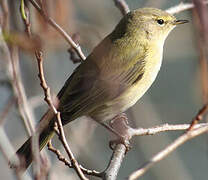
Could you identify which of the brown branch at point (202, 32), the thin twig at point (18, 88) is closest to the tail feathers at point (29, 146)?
the thin twig at point (18, 88)

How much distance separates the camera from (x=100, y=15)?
6.00 metres

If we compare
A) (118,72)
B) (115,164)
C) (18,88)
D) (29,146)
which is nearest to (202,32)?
(18,88)

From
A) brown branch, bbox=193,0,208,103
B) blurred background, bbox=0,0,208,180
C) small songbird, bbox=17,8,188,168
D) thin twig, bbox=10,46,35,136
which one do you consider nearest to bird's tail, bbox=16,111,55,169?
small songbird, bbox=17,8,188,168

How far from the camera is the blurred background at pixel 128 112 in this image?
4562 mm

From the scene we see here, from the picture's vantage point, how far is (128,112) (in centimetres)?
468

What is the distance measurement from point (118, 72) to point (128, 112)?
57 centimetres

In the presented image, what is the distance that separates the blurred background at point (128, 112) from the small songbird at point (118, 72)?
25cm

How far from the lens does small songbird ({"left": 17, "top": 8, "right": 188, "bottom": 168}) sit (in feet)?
13.4

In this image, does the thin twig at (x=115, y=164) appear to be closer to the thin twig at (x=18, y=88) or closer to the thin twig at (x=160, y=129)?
the thin twig at (x=160, y=129)

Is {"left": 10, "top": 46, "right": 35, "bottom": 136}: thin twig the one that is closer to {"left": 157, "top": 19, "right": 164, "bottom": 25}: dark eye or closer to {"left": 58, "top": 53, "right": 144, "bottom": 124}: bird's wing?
{"left": 58, "top": 53, "right": 144, "bottom": 124}: bird's wing

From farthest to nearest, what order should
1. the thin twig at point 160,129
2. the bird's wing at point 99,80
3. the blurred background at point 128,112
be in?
the blurred background at point 128,112
the bird's wing at point 99,80
the thin twig at point 160,129

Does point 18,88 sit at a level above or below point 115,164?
above

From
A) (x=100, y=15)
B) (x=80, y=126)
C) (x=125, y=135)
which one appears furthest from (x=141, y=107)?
(x=125, y=135)

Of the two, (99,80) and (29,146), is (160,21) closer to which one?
(99,80)
